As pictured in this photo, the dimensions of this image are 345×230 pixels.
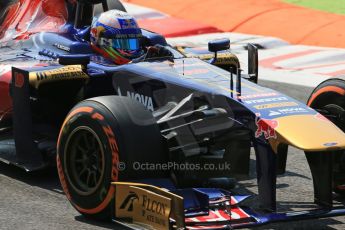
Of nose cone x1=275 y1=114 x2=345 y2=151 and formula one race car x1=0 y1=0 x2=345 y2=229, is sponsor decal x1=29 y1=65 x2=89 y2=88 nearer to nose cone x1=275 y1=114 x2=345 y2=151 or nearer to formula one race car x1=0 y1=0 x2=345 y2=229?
formula one race car x1=0 y1=0 x2=345 y2=229

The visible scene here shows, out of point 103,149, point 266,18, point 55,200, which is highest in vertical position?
point 103,149

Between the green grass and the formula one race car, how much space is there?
8.86 meters

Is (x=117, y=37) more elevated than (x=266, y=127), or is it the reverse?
(x=117, y=37)

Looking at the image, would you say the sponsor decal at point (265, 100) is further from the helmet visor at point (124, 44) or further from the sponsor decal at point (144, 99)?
the helmet visor at point (124, 44)

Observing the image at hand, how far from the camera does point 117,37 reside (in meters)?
8.13

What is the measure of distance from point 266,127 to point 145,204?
1.02 meters

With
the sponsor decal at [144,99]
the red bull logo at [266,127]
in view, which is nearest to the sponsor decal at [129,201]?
the red bull logo at [266,127]

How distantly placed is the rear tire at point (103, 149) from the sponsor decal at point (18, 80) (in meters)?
1.03

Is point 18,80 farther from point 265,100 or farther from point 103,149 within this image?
point 265,100

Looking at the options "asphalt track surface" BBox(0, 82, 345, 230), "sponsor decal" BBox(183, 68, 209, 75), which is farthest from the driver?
"asphalt track surface" BBox(0, 82, 345, 230)

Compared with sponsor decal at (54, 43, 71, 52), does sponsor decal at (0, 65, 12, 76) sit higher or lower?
lower

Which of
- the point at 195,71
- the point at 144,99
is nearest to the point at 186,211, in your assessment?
the point at 144,99

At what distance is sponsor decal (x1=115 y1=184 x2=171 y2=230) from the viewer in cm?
578

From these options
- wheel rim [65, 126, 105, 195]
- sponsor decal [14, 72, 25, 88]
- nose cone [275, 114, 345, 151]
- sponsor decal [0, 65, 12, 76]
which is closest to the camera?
nose cone [275, 114, 345, 151]
